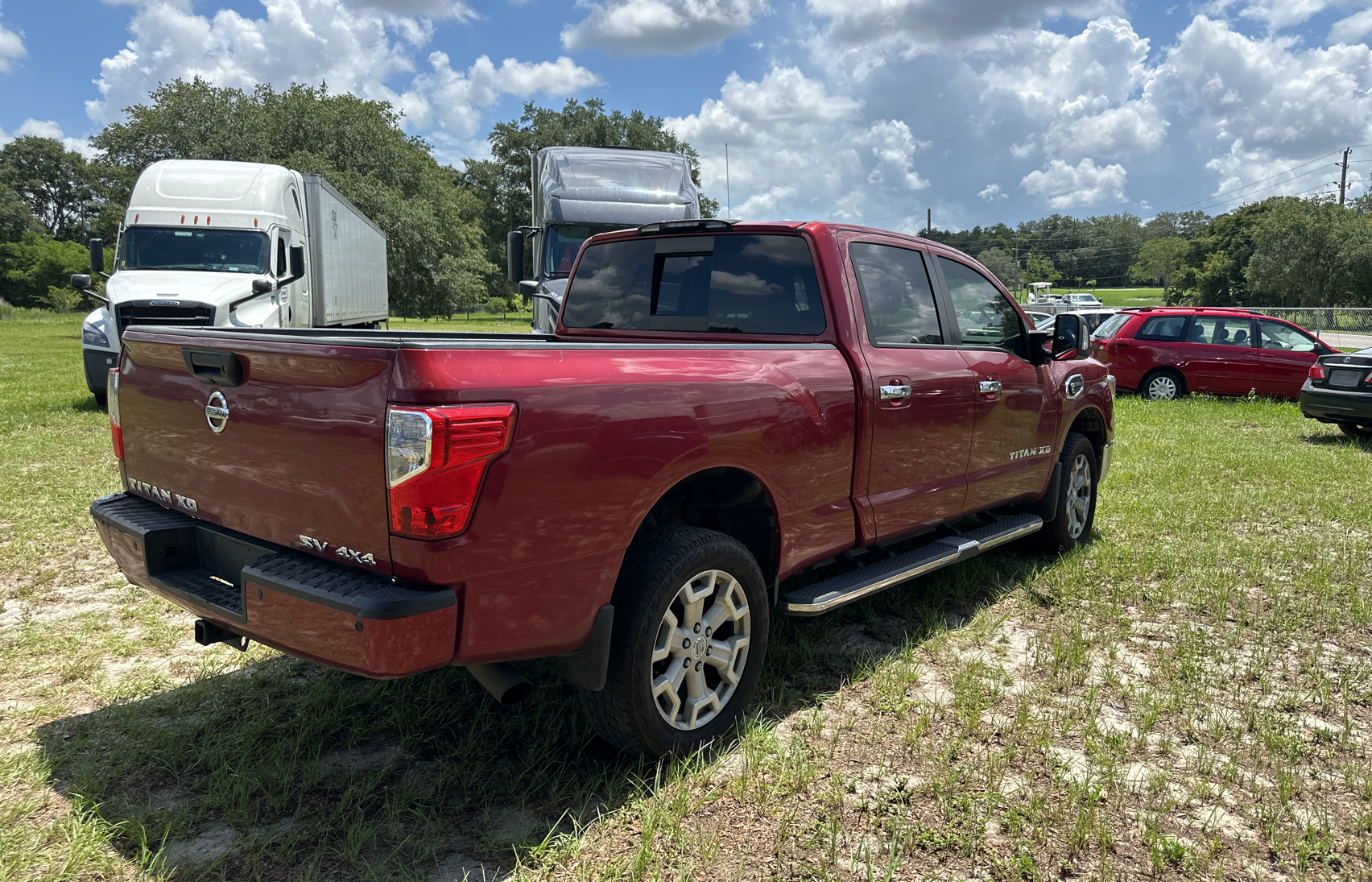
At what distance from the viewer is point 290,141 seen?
3609 cm

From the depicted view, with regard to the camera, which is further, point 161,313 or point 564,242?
point 564,242

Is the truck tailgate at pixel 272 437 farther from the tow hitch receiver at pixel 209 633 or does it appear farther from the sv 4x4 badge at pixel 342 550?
the tow hitch receiver at pixel 209 633

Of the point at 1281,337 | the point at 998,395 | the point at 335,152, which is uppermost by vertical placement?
the point at 335,152

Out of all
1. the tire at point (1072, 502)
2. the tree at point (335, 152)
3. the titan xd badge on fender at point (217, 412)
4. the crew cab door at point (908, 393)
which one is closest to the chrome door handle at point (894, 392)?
the crew cab door at point (908, 393)

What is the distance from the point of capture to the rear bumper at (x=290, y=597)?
2398mm

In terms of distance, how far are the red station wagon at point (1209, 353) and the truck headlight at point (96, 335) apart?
15.4 m

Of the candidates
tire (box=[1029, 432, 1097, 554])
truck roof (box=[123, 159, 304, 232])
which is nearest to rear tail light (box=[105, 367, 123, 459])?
tire (box=[1029, 432, 1097, 554])

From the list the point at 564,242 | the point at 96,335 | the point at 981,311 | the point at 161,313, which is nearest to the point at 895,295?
the point at 981,311

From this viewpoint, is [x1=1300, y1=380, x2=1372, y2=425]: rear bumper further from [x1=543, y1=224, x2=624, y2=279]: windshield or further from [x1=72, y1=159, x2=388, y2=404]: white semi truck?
[x1=72, y1=159, x2=388, y2=404]: white semi truck

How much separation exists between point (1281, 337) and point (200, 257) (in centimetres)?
1682

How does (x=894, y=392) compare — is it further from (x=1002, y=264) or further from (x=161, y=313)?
(x=1002, y=264)

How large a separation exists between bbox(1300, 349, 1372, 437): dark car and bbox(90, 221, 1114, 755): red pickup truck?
8616 millimetres

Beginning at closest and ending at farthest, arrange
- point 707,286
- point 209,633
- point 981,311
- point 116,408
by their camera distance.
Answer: point 209,633, point 116,408, point 707,286, point 981,311

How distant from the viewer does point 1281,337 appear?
49.3 feet
